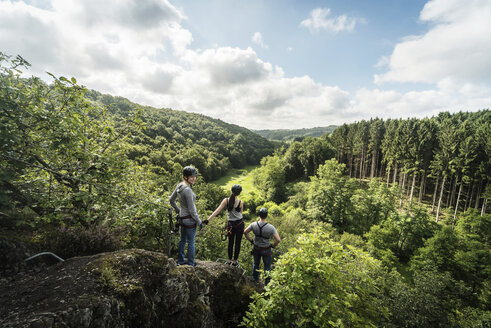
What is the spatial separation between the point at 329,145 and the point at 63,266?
75021mm

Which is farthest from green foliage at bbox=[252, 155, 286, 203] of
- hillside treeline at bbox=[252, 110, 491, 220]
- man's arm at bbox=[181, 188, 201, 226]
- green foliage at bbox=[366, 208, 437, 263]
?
man's arm at bbox=[181, 188, 201, 226]

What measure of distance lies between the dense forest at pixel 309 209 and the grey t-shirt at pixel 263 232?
2.50ft

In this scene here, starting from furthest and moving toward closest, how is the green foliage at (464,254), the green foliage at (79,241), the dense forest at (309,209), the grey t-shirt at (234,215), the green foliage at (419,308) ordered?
the green foliage at (464,254)
the green foliage at (419,308)
the grey t-shirt at (234,215)
the green foliage at (79,241)
the dense forest at (309,209)

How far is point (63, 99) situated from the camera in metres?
5.13

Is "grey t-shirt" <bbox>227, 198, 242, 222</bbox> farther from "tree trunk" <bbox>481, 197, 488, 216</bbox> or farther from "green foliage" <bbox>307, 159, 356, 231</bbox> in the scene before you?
"tree trunk" <bbox>481, 197, 488, 216</bbox>

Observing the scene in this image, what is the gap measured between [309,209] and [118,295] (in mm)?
40590

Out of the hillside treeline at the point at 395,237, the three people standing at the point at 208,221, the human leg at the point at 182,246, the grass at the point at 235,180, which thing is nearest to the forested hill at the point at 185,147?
the grass at the point at 235,180

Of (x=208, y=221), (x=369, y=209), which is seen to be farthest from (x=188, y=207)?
(x=369, y=209)

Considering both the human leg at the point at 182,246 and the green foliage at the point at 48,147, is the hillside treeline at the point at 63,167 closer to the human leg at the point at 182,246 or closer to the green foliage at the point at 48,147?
the green foliage at the point at 48,147

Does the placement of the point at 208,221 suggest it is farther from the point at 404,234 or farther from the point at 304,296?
the point at 404,234

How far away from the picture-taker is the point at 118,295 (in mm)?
3266

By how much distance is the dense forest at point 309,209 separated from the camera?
433cm

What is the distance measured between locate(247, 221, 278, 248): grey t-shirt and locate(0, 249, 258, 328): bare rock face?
168 centimetres

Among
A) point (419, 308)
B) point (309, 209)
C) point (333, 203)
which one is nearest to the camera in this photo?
point (419, 308)
